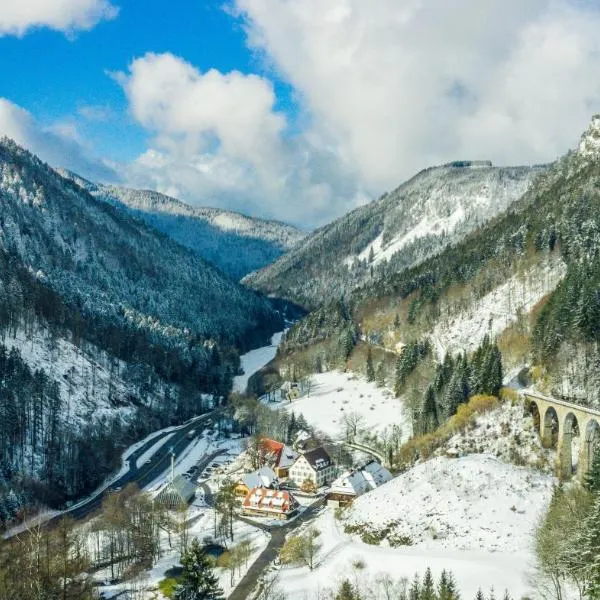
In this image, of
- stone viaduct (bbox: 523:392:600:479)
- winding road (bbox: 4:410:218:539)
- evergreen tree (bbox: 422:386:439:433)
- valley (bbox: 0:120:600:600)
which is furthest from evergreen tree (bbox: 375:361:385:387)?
stone viaduct (bbox: 523:392:600:479)

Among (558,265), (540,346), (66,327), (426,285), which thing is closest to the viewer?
(540,346)

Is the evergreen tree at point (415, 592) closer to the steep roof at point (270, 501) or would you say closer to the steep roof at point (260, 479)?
the steep roof at point (270, 501)

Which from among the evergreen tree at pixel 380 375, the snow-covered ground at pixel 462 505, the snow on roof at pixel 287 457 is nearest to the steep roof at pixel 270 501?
the snow on roof at pixel 287 457

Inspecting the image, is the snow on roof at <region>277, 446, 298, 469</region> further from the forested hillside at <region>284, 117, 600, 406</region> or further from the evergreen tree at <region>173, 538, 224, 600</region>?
the evergreen tree at <region>173, 538, 224, 600</region>

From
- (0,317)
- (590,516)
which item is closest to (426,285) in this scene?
(0,317)

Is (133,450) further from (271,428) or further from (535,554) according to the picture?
(535,554)

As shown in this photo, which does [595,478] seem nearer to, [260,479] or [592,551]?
[592,551]
